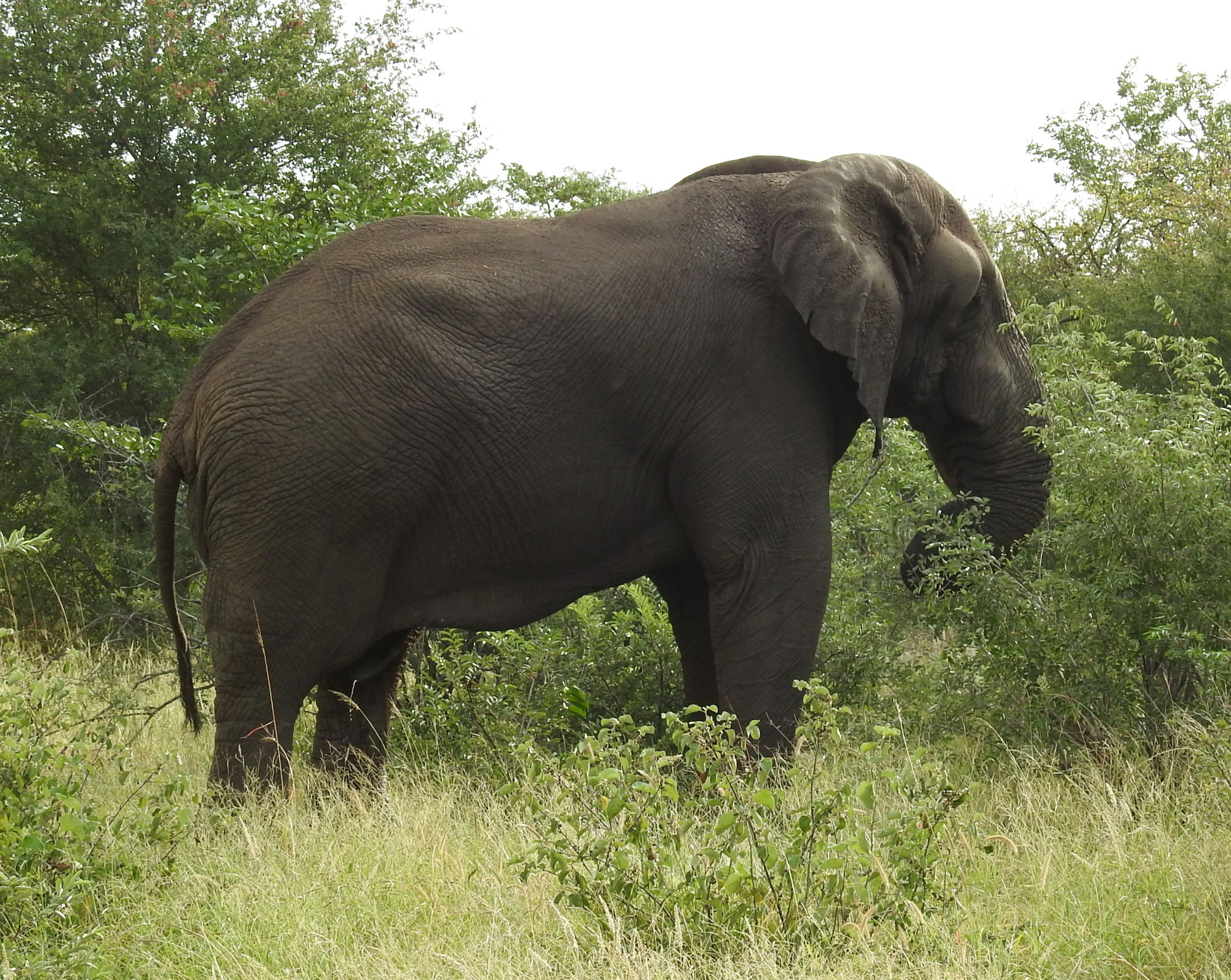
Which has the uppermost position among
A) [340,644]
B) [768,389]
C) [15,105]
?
[15,105]

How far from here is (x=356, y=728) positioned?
6.66 m

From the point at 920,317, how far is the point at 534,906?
3.57 m

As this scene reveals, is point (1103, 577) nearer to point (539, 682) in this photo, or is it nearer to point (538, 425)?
point (538, 425)

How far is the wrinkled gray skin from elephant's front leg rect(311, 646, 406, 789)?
0.04 ft

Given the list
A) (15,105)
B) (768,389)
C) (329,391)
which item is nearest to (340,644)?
(329,391)

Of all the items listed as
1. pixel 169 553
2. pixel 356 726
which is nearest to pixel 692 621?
pixel 356 726

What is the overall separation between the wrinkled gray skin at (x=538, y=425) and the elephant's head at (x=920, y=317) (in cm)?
2

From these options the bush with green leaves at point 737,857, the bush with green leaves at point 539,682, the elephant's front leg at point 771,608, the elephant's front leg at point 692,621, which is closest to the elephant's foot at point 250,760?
the bush with green leaves at point 539,682

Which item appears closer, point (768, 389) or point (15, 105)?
point (768, 389)

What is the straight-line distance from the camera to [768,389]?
610 cm

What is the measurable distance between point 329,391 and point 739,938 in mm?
2601

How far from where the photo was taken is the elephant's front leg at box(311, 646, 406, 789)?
6.55 metres

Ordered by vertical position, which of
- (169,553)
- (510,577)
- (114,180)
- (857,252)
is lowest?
(510,577)

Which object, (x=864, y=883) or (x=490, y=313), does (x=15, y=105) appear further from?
(x=864, y=883)
